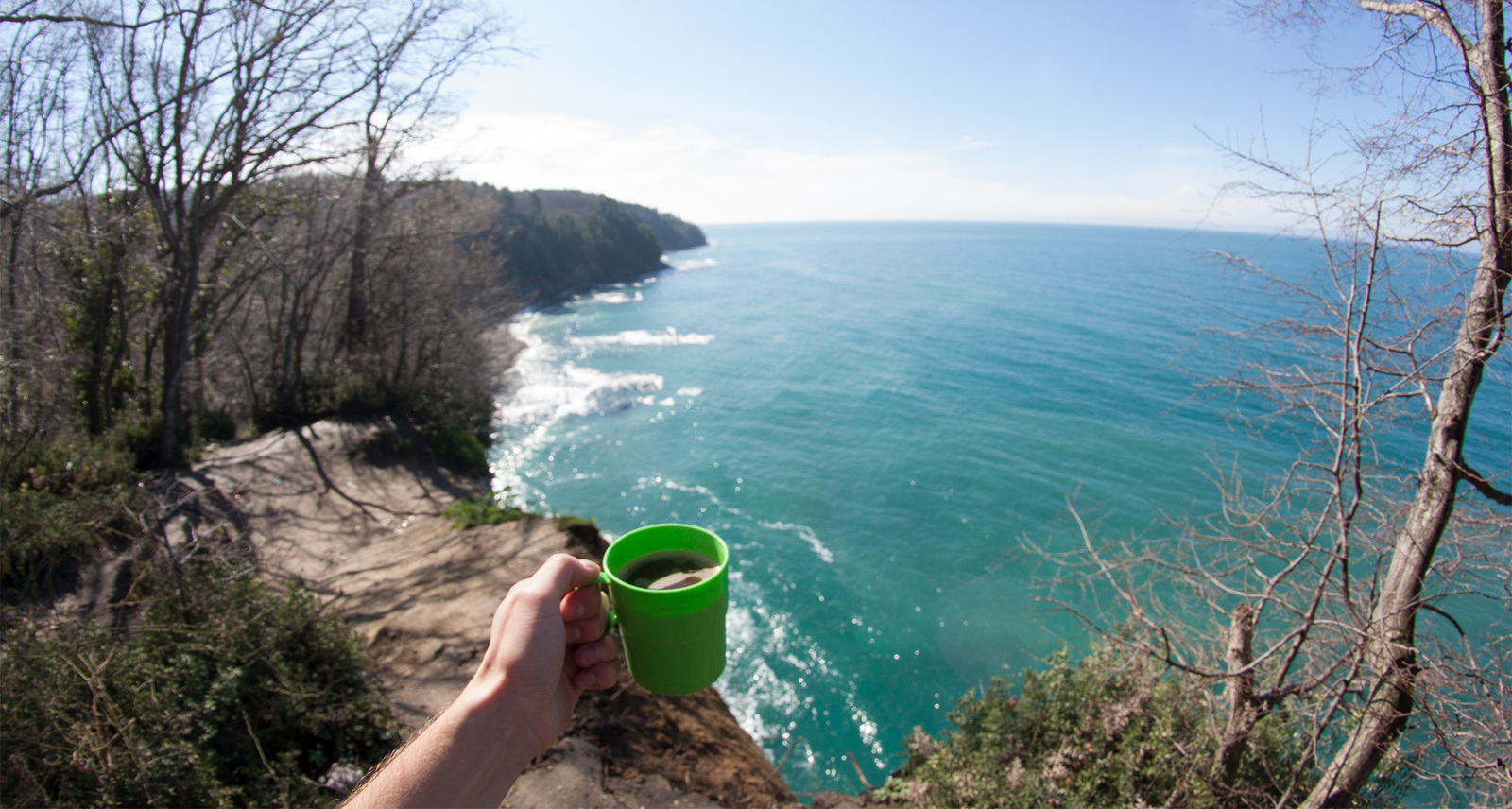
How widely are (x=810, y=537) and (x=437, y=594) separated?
39.8ft

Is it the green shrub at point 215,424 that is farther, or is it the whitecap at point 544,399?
the whitecap at point 544,399

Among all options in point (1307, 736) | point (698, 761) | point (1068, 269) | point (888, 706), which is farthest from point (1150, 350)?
point (1068, 269)

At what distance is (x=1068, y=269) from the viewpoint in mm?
72438

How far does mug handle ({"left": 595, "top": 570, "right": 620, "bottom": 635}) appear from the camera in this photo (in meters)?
2.09

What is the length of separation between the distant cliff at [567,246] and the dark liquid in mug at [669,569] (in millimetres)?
45981

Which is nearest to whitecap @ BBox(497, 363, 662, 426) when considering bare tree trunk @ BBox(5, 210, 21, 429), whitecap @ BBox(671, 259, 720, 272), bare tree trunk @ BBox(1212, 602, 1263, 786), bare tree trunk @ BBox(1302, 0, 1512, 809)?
bare tree trunk @ BBox(5, 210, 21, 429)

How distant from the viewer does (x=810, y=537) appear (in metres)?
17.5

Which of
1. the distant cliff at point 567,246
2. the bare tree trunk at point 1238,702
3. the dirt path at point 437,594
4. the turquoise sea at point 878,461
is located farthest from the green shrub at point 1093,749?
the distant cliff at point 567,246

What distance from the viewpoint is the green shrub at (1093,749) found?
14.9 ft

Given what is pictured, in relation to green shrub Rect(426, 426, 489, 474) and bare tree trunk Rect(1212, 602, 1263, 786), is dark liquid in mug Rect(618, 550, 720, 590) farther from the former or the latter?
green shrub Rect(426, 426, 489, 474)

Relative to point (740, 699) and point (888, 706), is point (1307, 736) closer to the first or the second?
point (888, 706)

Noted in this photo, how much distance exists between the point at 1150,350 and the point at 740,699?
3161 centimetres

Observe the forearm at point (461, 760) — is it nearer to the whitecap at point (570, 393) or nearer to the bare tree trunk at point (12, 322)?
the bare tree trunk at point (12, 322)

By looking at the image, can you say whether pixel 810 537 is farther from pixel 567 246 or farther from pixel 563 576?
pixel 567 246
